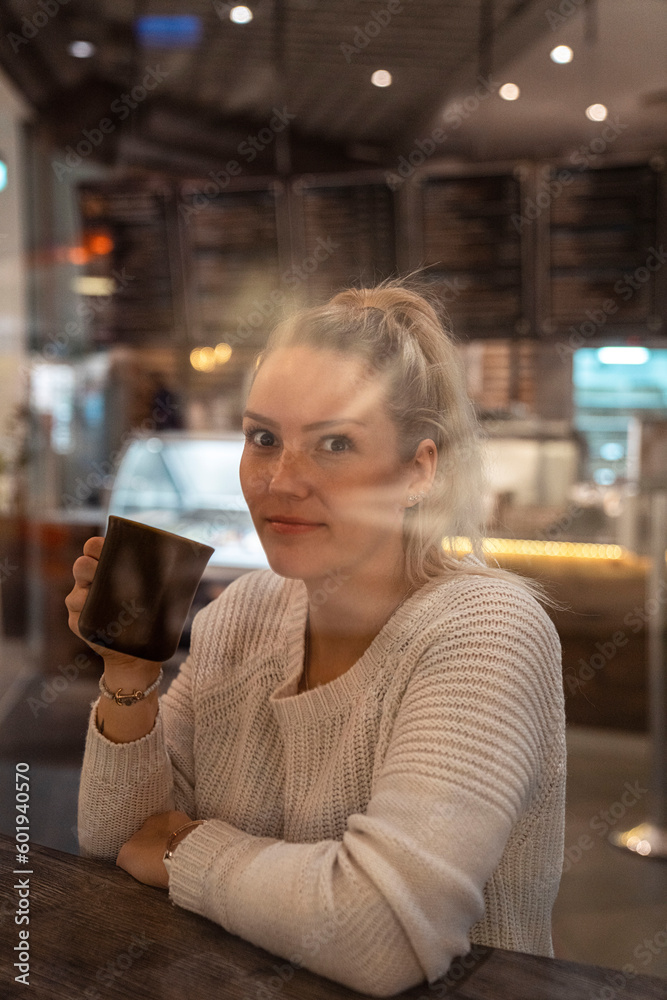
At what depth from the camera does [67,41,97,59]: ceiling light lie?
3.26 meters

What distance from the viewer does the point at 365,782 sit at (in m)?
0.87

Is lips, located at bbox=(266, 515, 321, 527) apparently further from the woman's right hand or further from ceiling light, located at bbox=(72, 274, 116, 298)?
ceiling light, located at bbox=(72, 274, 116, 298)

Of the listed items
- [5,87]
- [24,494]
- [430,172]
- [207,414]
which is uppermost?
[5,87]

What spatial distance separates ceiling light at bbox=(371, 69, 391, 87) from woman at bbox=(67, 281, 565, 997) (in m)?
2.57

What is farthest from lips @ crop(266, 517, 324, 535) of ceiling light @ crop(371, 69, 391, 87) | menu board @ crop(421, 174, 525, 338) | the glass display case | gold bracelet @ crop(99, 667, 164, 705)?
ceiling light @ crop(371, 69, 391, 87)

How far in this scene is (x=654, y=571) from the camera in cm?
270

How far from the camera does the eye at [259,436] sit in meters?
0.78

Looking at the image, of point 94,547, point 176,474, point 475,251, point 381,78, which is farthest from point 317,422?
point 381,78

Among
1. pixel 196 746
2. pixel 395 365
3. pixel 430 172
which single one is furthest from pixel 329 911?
pixel 430 172

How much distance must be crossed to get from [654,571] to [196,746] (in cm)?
206

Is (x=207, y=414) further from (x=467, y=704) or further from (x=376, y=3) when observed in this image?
(x=467, y=704)

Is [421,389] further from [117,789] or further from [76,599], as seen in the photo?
[117,789]

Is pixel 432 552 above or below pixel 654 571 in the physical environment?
above

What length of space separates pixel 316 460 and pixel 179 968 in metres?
0.44
